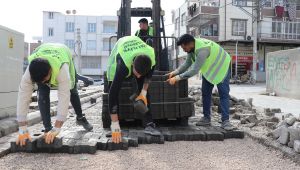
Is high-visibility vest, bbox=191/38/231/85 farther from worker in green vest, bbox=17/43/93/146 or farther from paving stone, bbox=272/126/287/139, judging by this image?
worker in green vest, bbox=17/43/93/146

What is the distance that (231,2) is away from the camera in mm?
40000

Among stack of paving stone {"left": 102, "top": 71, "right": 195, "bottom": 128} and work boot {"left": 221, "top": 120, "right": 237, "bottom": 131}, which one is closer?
work boot {"left": 221, "top": 120, "right": 237, "bottom": 131}

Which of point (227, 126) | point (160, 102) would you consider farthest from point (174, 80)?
point (227, 126)

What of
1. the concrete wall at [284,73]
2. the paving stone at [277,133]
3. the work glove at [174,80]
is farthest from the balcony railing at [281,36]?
the paving stone at [277,133]

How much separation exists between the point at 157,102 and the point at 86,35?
61653mm

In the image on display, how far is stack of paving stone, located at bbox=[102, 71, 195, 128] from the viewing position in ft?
20.2

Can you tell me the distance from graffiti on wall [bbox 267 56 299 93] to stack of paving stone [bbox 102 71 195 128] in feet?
32.1

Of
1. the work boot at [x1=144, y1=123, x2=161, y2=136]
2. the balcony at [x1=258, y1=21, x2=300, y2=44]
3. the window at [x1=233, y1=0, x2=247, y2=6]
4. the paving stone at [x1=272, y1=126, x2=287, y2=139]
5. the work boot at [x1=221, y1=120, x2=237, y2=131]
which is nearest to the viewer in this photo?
the paving stone at [x1=272, y1=126, x2=287, y2=139]

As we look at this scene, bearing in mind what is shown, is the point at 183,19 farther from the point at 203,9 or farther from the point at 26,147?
the point at 26,147

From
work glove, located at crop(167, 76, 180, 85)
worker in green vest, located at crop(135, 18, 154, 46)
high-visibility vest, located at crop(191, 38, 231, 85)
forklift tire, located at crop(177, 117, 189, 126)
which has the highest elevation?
worker in green vest, located at crop(135, 18, 154, 46)

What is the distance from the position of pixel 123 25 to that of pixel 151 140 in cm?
320

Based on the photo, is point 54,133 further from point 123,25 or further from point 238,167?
point 123,25

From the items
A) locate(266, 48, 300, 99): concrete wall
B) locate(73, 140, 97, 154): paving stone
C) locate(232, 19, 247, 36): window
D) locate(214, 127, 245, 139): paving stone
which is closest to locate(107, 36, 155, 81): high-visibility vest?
locate(73, 140, 97, 154): paving stone

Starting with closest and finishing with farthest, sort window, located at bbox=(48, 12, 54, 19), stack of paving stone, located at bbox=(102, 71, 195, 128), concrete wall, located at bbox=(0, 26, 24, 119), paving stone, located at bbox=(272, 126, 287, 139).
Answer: paving stone, located at bbox=(272, 126, 287, 139) < stack of paving stone, located at bbox=(102, 71, 195, 128) < concrete wall, located at bbox=(0, 26, 24, 119) < window, located at bbox=(48, 12, 54, 19)
